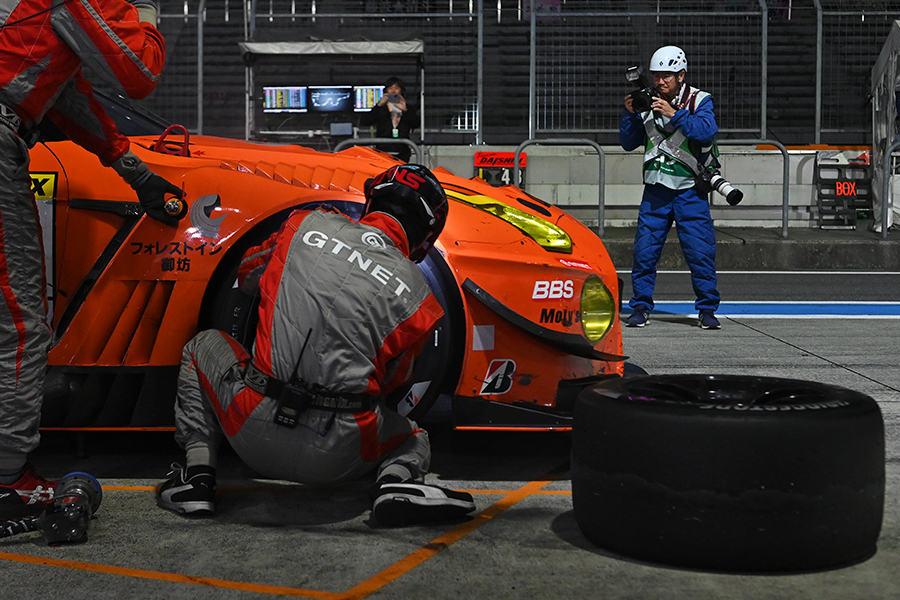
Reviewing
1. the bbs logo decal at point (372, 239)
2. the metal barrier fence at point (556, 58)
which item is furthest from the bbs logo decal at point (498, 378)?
the metal barrier fence at point (556, 58)

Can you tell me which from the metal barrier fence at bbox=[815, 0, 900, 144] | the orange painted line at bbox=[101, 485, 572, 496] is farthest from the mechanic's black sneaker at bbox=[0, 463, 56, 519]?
the metal barrier fence at bbox=[815, 0, 900, 144]

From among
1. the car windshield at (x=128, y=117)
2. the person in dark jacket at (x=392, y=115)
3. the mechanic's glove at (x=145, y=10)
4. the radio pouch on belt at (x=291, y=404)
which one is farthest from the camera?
the person in dark jacket at (x=392, y=115)

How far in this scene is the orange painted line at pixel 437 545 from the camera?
2.41m

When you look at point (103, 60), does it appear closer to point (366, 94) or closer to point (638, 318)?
point (638, 318)

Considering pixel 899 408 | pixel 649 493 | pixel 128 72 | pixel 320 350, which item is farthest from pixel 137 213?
pixel 899 408

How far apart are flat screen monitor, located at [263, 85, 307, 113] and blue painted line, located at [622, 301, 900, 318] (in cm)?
831

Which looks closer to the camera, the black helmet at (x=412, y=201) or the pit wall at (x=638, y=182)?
the black helmet at (x=412, y=201)

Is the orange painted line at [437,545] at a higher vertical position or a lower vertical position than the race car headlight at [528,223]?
lower

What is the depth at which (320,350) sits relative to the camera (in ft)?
9.27

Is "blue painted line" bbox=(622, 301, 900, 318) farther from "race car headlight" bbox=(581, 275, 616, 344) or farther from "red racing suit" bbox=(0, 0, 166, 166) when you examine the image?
"red racing suit" bbox=(0, 0, 166, 166)

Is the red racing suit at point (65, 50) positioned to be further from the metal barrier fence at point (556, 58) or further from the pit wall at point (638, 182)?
the metal barrier fence at point (556, 58)

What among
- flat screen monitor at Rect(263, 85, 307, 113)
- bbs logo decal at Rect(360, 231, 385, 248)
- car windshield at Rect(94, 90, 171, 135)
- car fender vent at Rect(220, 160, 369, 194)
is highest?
flat screen monitor at Rect(263, 85, 307, 113)

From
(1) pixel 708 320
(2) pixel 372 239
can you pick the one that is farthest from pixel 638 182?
(2) pixel 372 239

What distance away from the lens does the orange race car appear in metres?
3.28
